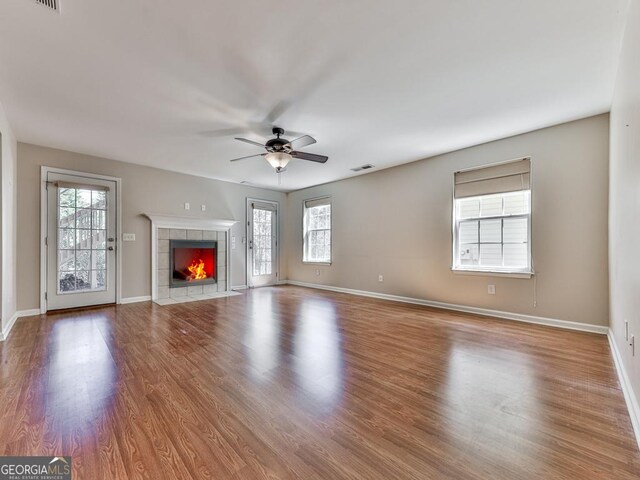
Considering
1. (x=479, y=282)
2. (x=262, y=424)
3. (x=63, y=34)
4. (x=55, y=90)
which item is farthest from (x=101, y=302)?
(x=479, y=282)

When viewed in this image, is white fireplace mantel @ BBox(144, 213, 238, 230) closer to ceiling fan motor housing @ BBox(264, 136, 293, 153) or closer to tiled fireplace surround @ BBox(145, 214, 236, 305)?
tiled fireplace surround @ BBox(145, 214, 236, 305)

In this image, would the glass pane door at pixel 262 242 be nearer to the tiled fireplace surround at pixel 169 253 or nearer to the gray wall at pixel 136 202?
the gray wall at pixel 136 202

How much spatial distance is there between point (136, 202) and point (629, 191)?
20.7 feet

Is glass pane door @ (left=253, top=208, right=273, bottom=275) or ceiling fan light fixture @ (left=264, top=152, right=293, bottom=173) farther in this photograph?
glass pane door @ (left=253, top=208, right=273, bottom=275)

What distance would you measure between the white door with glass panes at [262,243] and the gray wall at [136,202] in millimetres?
197

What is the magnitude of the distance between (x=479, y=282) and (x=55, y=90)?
5.52m

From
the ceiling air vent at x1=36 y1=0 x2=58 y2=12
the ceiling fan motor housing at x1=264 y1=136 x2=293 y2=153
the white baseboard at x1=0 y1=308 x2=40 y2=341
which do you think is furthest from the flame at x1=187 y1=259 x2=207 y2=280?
the ceiling air vent at x1=36 y1=0 x2=58 y2=12

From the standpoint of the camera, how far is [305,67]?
235 centimetres

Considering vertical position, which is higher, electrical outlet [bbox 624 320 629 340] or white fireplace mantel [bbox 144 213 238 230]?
white fireplace mantel [bbox 144 213 238 230]

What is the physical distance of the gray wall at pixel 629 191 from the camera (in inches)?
65.6

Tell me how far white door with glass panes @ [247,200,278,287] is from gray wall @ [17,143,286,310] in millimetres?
197

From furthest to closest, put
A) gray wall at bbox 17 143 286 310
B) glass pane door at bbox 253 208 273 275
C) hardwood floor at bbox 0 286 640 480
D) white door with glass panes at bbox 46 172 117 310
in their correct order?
glass pane door at bbox 253 208 273 275, white door with glass panes at bbox 46 172 117 310, gray wall at bbox 17 143 286 310, hardwood floor at bbox 0 286 640 480

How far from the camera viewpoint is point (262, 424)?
163cm

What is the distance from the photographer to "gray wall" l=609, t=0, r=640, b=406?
1.67m
